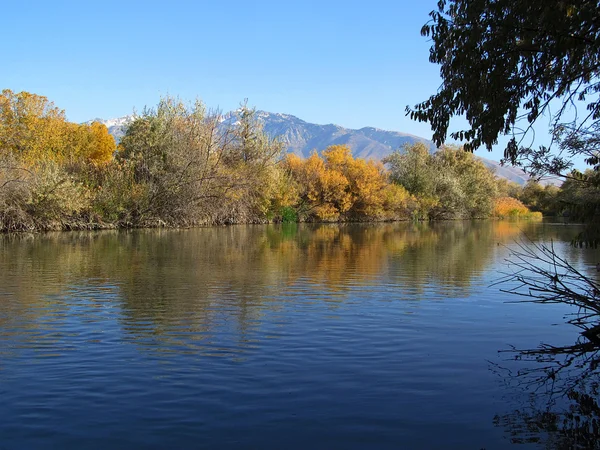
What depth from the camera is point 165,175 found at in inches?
2019

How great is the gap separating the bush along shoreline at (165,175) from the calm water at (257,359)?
82.8 ft

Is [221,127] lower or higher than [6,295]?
higher

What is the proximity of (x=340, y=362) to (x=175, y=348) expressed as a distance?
2.87m

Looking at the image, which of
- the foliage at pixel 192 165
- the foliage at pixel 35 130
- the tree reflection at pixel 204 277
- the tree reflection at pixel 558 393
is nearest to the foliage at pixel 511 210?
the foliage at pixel 192 165

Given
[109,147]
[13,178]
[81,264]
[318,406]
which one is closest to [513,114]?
[318,406]

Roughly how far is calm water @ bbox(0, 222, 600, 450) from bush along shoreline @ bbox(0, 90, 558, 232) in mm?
25223

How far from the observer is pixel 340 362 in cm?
913

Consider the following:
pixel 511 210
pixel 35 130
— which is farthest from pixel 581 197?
pixel 511 210

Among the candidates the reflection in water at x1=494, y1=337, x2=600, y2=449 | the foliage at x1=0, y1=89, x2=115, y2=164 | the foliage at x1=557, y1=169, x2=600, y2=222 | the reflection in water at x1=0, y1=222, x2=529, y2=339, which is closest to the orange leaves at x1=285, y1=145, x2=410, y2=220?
the foliage at x1=0, y1=89, x2=115, y2=164

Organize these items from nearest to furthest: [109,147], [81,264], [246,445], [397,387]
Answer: [246,445], [397,387], [81,264], [109,147]

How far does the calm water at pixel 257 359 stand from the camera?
648 centimetres

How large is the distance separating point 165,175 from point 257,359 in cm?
4410

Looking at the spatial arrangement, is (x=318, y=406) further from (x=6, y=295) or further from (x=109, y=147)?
(x=109, y=147)

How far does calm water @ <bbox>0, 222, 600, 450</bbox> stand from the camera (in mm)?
6484
